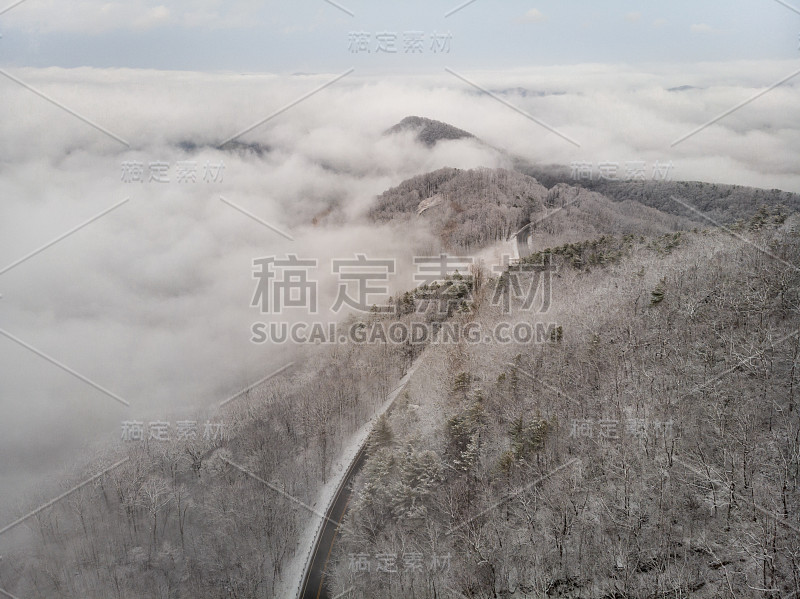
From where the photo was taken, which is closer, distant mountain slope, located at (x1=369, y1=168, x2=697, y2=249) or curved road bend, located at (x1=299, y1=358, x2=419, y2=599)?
curved road bend, located at (x1=299, y1=358, x2=419, y2=599)
